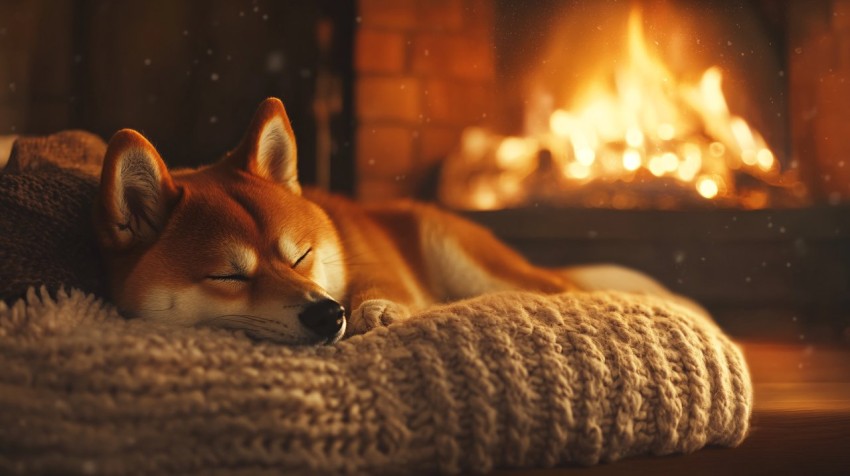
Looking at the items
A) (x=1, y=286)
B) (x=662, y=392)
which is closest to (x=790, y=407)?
(x=662, y=392)

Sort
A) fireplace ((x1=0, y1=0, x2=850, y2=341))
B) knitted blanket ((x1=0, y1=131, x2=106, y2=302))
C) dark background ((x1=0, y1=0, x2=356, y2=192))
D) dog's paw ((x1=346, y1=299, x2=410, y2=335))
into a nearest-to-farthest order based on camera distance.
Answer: knitted blanket ((x1=0, y1=131, x2=106, y2=302)) < dog's paw ((x1=346, y1=299, x2=410, y2=335)) < fireplace ((x1=0, y1=0, x2=850, y2=341)) < dark background ((x1=0, y1=0, x2=356, y2=192))

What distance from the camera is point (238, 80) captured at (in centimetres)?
220

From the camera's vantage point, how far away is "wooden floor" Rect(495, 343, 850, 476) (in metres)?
0.79

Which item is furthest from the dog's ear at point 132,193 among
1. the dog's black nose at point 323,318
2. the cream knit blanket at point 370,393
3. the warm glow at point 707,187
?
the warm glow at point 707,187

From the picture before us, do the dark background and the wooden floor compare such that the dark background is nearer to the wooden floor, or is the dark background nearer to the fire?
the fire

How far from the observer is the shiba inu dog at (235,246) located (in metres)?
0.81

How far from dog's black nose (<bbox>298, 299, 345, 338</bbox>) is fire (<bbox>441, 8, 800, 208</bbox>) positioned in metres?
1.08

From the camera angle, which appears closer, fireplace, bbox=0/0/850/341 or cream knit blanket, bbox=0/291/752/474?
cream knit blanket, bbox=0/291/752/474

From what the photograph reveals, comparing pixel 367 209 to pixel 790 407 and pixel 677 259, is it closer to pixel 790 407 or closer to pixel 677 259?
pixel 790 407

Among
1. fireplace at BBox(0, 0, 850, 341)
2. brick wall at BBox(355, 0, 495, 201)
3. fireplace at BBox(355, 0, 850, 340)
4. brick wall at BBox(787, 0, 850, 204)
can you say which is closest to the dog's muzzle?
fireplace at BBox(355, 0, 850, 340)

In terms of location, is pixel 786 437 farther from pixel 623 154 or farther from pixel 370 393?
pixel 623 154

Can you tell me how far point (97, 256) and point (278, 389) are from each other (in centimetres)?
37

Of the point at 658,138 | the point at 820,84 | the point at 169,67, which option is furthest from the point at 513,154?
the point at 169,67

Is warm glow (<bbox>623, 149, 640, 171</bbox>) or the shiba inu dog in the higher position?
warm glow (<bbox>623, 149, 640, 171</bbox>)
